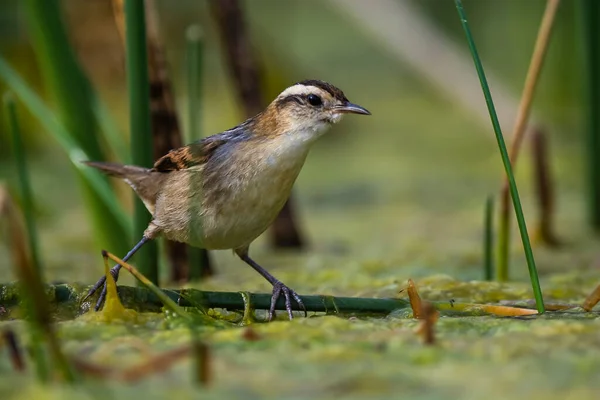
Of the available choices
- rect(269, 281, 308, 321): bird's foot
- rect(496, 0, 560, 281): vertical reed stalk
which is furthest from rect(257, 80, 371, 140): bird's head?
rect(496, 0, 560, 281): vertical reed stalk

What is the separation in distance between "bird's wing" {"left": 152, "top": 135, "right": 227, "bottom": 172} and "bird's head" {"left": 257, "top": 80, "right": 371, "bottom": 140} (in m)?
0.17

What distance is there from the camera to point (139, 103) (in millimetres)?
2893

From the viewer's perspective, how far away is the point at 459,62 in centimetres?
589

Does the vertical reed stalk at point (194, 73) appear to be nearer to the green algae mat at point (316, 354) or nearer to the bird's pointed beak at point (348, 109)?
the bird's pointed beak at point (348, 109)

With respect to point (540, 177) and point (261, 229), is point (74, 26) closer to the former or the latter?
point (540, 177)

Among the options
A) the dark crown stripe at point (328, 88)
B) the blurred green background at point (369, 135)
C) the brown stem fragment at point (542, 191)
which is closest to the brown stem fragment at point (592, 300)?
the blurred green background at point (369, 135)

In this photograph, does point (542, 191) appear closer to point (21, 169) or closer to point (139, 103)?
point (139, 103)

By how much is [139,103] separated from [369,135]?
477cm

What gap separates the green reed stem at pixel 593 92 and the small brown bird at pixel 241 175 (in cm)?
141

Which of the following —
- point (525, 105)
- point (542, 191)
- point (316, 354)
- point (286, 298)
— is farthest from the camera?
point (542, 191)

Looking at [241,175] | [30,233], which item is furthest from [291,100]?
[30,233]

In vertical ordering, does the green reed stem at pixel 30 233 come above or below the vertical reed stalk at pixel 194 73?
below

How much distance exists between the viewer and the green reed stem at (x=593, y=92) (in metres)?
3.86

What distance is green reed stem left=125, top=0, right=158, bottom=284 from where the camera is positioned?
279 centimetres
